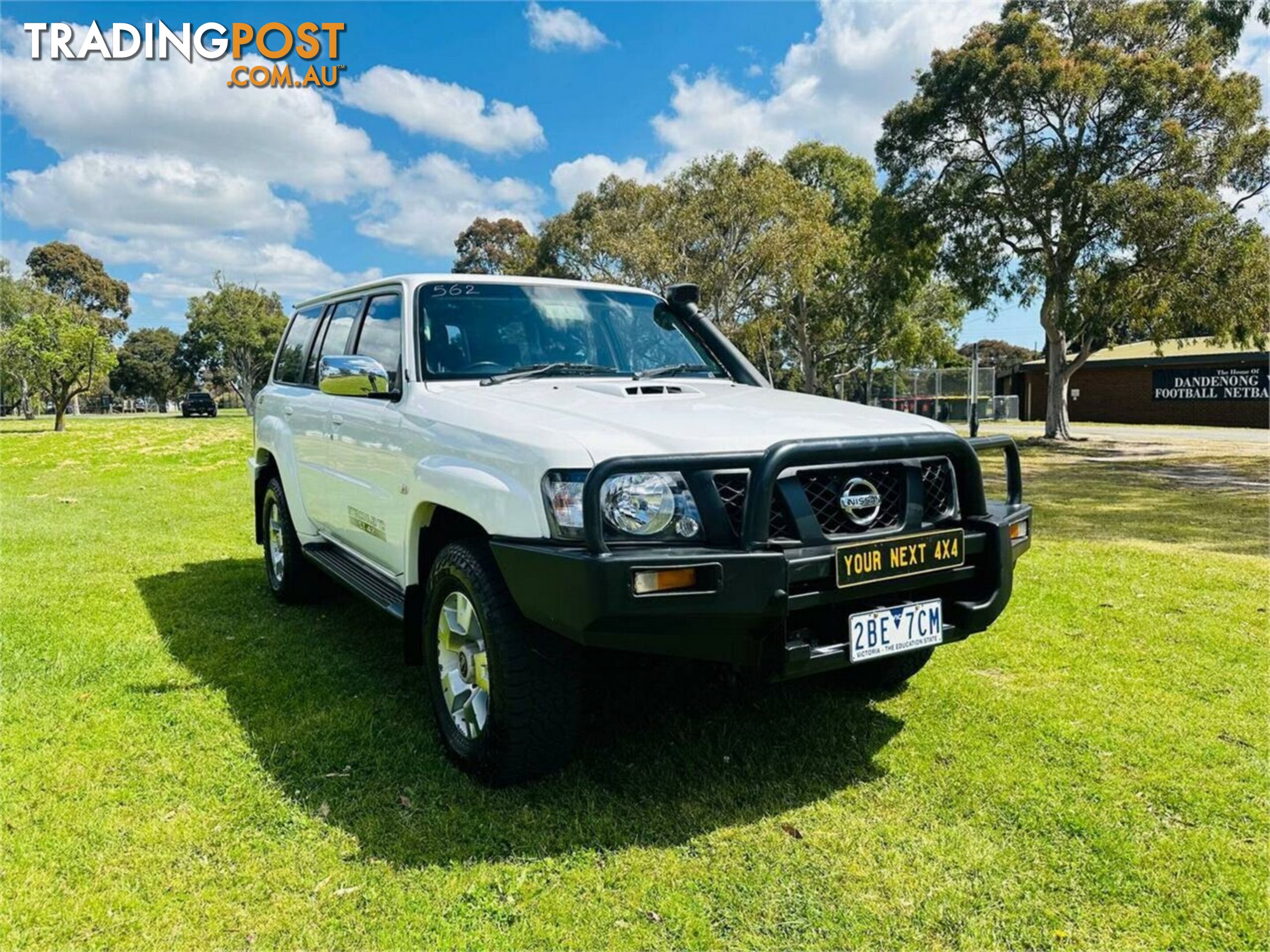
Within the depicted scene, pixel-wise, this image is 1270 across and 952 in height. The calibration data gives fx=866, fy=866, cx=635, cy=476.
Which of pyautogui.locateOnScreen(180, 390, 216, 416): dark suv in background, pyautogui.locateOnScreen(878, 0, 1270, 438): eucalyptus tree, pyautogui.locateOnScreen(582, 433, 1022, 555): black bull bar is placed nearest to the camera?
pyautogui.locateOnScreen(582, 433, 1022, 555): black bull bar

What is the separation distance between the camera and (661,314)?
181 inches

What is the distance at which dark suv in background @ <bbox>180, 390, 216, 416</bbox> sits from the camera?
51906 millimetres

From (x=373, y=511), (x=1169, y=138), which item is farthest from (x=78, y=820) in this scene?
(x=1169, y=138)

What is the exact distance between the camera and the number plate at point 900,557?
2.75m

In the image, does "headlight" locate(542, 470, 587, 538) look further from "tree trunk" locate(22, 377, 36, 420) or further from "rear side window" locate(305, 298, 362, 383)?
"tree trunk" locate(22, 377, 36, 420)

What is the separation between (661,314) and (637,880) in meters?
2.88

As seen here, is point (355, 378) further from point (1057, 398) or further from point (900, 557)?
point (1057, 398)

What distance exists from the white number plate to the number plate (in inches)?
5.5

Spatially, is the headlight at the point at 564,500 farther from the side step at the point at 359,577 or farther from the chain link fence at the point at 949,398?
the chain link fence at the point at 949,398

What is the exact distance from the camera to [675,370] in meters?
4.19

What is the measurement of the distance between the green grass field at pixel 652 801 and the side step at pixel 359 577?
47 centimetres

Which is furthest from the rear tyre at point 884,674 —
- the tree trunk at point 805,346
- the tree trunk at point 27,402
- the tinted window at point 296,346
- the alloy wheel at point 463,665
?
the tree trunk at point 27,402

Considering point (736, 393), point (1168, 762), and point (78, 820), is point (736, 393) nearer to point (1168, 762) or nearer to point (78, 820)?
point (1168, 762)

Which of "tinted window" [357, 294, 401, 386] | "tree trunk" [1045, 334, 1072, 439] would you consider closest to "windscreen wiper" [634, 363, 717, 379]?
"tinted window" [357, 294, 401, 386]
